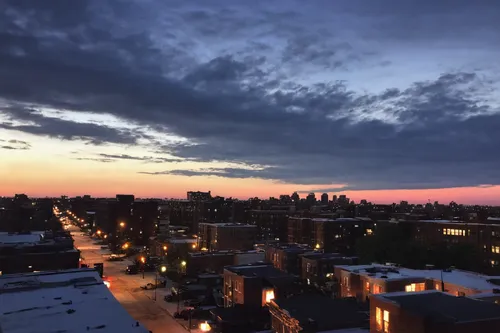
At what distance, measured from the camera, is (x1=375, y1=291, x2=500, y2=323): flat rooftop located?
2488 centimetres

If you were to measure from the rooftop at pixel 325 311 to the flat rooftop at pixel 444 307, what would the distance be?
283 inches

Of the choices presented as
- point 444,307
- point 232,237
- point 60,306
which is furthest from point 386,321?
point 232,237

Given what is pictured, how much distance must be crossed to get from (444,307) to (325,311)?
12.5 metres

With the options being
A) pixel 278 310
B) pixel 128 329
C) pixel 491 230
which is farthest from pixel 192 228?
pixel 128 329

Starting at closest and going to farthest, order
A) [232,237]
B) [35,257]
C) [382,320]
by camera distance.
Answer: [382,320]
[35,257]
[232,237]

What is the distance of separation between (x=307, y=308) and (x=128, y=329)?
1701 cm

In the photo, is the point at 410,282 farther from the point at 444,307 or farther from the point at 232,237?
the point at 232,237

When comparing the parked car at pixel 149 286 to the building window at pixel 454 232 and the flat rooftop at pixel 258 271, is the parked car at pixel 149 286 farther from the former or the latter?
the building window at pixel 454 232

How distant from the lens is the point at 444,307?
2705 cm

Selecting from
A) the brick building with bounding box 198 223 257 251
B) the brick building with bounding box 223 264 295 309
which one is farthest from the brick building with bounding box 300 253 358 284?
the brick building with bounding box 198 223 257 251

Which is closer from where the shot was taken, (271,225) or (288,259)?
(288,259)

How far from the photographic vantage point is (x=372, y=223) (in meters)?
118

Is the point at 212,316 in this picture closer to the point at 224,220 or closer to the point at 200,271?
the point at 200,271

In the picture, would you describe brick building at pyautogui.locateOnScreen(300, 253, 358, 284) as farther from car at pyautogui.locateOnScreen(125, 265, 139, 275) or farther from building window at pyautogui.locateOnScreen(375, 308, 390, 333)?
building window at pyautogui.locateOnScreen(375, 308, 390, 333)
